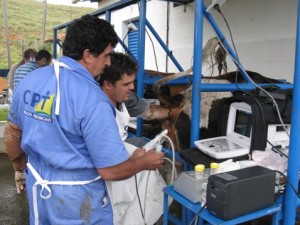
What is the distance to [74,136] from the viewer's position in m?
1.32

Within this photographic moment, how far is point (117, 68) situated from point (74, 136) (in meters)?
0.73

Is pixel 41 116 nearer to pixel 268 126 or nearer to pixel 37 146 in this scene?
pixel 37 146

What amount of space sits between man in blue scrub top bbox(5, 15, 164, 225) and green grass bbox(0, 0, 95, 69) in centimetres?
1578

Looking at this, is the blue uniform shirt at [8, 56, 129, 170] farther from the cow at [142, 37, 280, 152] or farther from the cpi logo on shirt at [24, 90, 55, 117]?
the cow at [142, 37, 280, 152]

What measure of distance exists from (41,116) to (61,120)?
107mm

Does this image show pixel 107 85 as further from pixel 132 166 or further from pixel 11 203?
pixel 11 203

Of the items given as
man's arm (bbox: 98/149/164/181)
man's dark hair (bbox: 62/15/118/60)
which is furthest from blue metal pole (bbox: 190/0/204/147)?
man's dark hair (bbox: 62/15/118/60)

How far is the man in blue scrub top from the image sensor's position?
1.28m

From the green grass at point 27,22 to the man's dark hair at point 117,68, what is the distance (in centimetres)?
1533

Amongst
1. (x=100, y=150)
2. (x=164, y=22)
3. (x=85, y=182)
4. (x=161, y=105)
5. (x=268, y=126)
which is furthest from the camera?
(x=164, y=22)

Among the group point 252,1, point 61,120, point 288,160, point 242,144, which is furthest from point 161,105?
point 252,1

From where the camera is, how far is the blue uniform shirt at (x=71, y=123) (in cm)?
126

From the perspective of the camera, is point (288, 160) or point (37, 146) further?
point (288, 160)

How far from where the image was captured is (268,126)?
5.58ft
